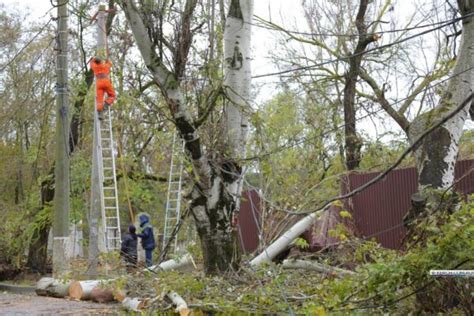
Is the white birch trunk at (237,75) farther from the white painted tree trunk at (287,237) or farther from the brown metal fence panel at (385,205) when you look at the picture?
the brown metal fence panel at (385,205)

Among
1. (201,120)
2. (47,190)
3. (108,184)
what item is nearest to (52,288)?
(108,184)

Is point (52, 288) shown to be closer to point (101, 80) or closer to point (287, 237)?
point (101, 80)

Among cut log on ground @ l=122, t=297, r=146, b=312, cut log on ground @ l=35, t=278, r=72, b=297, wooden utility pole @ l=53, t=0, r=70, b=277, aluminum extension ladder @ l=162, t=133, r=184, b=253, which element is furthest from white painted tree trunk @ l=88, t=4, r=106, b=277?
A: cut log on ground @ l=122, t=297, r=146, b=312

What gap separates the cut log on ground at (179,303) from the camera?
24.1 feet

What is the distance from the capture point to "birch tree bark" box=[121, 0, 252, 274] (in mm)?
9500

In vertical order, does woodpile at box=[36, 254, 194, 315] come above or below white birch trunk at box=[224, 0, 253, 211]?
below

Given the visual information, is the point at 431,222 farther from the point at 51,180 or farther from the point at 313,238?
the point at 51,180

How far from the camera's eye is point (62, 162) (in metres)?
14.8

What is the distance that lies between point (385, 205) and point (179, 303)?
720 cm

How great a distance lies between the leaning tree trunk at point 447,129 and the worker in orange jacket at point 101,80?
746 centimetres

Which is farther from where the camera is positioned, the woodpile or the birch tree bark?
the birch tree bark

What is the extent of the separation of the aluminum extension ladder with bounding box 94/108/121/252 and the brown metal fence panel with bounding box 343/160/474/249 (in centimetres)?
512

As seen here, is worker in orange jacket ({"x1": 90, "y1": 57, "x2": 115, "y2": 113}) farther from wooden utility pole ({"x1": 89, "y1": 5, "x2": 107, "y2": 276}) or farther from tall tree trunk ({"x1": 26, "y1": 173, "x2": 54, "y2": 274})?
tall tree trunk ({"x1": 26, "y1": 173, "x2": 54, "y2": 274})

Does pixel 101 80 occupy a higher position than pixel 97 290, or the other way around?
pixel 101 80
